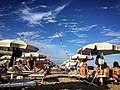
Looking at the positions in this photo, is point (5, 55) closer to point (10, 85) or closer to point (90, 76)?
point (90, 76)

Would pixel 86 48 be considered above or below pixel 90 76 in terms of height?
above

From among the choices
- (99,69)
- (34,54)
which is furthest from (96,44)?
(34,54)

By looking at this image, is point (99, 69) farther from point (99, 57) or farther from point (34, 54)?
point (34, 54)

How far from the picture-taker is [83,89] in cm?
939

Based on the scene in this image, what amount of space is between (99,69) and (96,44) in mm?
1822

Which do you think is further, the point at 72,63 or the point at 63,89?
the point at 72,63

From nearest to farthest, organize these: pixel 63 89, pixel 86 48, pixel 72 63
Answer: pixel 63 89 → pixel 86 48 → pixel 72 63

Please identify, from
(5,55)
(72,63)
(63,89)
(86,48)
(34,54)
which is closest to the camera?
(63,89)

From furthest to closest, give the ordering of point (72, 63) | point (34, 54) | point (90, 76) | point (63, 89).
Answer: point (72, 63), point (34, 54), point (90, 76), point (63, 89)

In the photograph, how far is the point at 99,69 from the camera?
Result: 11594 millimetres

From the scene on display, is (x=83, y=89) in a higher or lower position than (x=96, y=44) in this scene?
lower

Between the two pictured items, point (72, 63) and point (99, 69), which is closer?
point (99, 69)

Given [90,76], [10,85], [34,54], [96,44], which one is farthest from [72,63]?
[10,85]

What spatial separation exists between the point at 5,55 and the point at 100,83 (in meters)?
25.3
